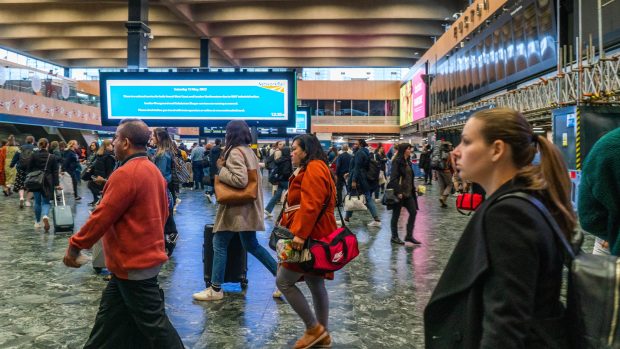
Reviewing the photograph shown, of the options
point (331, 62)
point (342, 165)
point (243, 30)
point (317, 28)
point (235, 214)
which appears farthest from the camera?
point (331, 62)

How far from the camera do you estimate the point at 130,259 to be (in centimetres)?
281

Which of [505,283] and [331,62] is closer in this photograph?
[505,283]

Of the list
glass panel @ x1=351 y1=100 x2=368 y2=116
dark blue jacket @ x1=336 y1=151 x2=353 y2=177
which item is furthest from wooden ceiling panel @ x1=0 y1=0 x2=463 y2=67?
dark blue jacket @ x1=336 y1=151 x2=353 y2=177

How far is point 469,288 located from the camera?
1.44 metres

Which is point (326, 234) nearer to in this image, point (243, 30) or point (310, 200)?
point (310, 200)

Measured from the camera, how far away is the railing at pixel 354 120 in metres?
41.9

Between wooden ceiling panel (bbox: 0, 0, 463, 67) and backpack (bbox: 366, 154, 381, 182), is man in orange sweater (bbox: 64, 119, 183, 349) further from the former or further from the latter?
wooden ceiling panel (bbox: 0, 0, 463, 67)

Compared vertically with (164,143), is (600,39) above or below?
above

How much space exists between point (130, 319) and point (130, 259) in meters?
0.37

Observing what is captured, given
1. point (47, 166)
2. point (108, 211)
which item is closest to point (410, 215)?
point (108, 211)

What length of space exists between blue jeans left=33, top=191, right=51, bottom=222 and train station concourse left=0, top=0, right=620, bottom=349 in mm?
34

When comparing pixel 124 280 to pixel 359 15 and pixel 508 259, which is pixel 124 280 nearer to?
pixel 508 259

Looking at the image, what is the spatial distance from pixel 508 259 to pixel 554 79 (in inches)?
415

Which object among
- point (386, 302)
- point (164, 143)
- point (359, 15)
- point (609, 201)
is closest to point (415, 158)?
point (359, 15)
